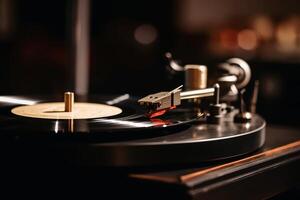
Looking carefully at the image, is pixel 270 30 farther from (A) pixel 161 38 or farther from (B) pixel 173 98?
(B) pixel 173 98

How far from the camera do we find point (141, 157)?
2.08ft

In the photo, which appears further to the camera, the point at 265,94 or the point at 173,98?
the point at 265,94

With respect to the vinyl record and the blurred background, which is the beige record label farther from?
the blurred background

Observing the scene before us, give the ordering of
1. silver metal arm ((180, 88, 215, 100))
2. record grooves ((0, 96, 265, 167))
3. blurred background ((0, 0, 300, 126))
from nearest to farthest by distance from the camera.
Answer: record grooves ((0, 96, 265, 167)) < silver metal arm ((180, 88, 215, 100)) < blurred background ((0, 0, 300, 126))

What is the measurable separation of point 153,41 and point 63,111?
254 centimetres

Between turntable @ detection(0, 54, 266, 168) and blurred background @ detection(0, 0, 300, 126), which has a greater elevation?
blurred background @ detection(0, 0, 300, 126)

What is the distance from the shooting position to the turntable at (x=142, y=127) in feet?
2.07

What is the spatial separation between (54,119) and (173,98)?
0.46 feet

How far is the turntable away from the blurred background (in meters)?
1.54

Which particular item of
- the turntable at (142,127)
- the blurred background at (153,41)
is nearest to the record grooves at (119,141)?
the turntable at (142,127)

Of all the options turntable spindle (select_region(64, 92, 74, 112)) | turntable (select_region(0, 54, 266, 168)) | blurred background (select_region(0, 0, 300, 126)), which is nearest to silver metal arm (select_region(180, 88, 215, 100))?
turntable (select_region(0, 54, 266, 168))

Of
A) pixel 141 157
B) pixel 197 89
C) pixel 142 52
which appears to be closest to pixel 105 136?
pixel 141 157

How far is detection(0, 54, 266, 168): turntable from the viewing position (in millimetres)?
632

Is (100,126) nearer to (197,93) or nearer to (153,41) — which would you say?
(197,93)
